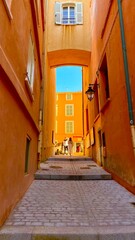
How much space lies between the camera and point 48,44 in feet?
39.7

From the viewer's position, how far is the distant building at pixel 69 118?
98.6ft

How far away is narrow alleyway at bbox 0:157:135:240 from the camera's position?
2438 mm

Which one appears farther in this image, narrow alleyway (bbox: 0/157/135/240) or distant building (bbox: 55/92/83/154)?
distant building (bbox: 55/92/83/154)

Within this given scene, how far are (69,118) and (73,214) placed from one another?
92.2 feet

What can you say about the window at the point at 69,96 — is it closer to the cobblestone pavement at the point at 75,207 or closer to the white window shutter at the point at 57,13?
the white window shutter at the point at 57,13

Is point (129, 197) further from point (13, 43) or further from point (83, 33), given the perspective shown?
point (83, 33)

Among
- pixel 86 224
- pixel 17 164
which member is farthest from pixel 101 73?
pixel 86 224

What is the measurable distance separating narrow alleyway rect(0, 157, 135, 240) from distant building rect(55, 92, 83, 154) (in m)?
24.6

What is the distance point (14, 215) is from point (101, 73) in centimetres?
692

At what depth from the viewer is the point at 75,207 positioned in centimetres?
349

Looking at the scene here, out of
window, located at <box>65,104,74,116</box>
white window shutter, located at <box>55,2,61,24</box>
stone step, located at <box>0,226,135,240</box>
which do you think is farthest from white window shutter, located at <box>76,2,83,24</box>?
window, located at <box>65,104,74,116</box>

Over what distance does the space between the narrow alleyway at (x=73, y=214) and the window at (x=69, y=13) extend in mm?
11544

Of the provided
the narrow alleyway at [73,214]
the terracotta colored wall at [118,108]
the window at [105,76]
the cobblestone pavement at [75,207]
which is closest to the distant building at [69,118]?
the window at [105,76]

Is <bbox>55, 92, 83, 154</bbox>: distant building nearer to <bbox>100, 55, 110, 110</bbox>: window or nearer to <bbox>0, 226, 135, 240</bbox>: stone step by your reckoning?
<bbox>100, 55, 110, 110</bbox>: window
